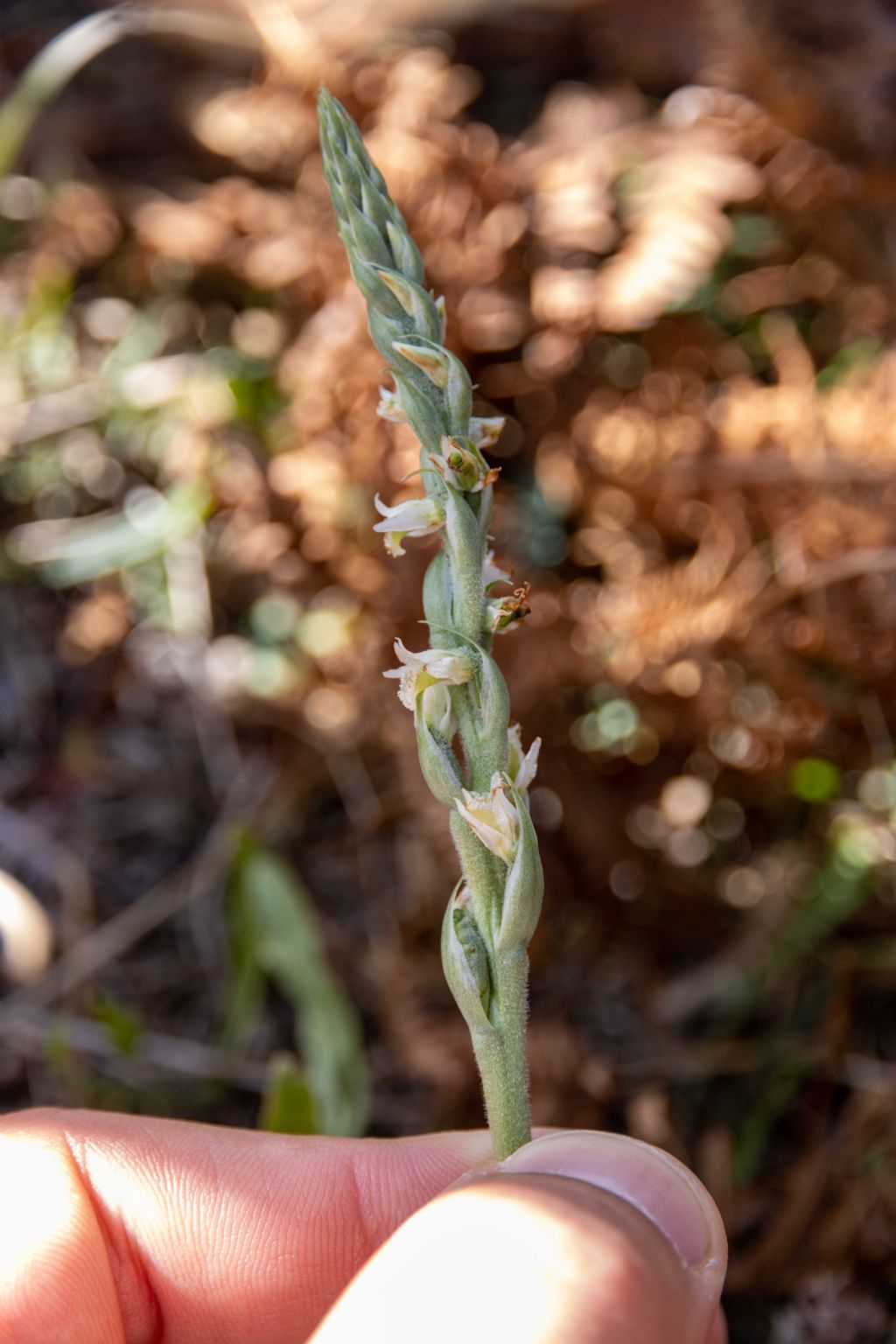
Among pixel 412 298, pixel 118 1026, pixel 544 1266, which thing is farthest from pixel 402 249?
pixel 118 1026

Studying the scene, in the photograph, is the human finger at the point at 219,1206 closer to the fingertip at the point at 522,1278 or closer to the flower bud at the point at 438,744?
the fingertip at the point at 522,1278

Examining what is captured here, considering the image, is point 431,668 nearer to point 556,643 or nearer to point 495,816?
point 495,816

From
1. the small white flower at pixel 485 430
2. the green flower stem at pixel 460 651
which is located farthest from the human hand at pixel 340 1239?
the small white flower at pixel 485 430

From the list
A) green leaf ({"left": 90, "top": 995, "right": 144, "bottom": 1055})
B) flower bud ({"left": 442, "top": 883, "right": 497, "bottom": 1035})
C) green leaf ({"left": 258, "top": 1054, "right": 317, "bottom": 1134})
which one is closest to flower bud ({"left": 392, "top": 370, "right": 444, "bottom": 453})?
flower bud ({"left": 442, "top": 883, "right": 497, "bottom": 1035})

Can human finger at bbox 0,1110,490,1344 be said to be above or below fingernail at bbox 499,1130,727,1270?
below

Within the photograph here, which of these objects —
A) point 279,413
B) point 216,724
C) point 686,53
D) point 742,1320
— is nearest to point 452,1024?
point 742,1320

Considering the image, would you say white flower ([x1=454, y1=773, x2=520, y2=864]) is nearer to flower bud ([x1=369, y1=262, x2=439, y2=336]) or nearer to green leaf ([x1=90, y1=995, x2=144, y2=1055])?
flower bud ([x1=369, y1=262, x2=439, y2=336])

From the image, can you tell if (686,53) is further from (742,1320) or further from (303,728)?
(742,1320)
